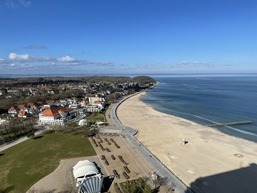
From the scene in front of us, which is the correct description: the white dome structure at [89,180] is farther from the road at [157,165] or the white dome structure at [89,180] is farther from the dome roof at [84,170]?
the road at [157,165]

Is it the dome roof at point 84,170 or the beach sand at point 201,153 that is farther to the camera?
the beach sand at point 201,153

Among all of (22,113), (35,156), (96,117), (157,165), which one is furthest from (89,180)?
(22,113)

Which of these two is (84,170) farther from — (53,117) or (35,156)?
(53,117)

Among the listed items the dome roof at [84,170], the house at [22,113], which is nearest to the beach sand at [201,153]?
the dome roof at [84,170]

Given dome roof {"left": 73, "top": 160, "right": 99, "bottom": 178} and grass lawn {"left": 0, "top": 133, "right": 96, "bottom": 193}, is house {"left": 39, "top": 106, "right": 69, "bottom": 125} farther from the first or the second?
dome roof {"left": 73, "top": 160, "right": 99, "bottom": 178}

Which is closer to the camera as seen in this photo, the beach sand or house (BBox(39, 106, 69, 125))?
the beach sand

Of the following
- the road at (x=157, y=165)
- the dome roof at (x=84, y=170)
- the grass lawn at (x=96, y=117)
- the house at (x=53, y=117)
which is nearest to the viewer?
the road at (x=157, y=165)

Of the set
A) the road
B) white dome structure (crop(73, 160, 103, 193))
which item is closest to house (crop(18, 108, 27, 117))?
the road
